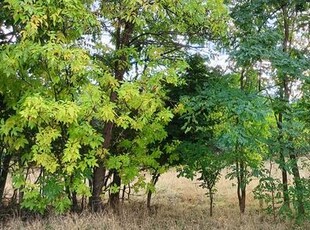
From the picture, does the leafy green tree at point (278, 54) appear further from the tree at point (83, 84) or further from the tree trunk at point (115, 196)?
the tree trunk at point (115, 196)

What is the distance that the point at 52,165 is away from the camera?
514cm

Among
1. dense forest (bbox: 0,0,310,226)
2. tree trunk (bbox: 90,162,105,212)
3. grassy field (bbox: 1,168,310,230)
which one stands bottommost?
grassy field (bbox: 1,168,310,230)

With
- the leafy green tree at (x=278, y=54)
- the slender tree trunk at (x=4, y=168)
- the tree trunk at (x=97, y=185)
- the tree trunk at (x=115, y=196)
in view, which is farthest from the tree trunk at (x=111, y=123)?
the leafy green tree at (x=278, y=54)

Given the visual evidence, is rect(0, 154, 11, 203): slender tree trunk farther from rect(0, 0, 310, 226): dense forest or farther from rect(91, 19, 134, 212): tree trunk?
rect(91, 19, 134, 212): tree trunk

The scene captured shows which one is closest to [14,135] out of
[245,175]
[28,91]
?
[28,91]

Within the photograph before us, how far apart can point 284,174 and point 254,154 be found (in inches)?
27.3

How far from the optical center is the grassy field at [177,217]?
4.93m

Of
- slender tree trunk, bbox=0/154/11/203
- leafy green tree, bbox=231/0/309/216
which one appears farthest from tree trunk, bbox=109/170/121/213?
leafy green tree, bbox=231/0/309/216

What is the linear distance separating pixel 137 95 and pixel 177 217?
3.00 meters

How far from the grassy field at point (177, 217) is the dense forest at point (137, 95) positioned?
41 cm

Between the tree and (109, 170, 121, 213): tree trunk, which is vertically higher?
the tree

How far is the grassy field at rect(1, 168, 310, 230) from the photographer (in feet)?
16.2

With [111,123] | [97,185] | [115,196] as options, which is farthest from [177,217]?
[111,123]

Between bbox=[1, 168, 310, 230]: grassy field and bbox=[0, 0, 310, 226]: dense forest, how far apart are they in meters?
0.41
